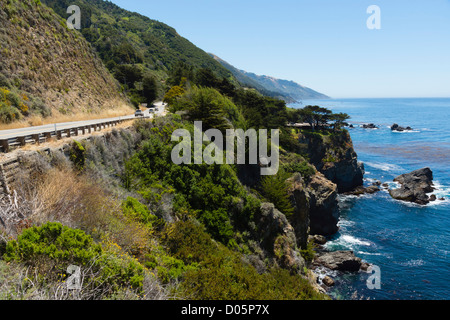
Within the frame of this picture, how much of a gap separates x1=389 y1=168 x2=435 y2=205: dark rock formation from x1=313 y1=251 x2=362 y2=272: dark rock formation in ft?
75.3

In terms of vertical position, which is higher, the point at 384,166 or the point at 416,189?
the point at 384,166

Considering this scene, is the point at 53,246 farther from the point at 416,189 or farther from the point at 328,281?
the point at 416,189

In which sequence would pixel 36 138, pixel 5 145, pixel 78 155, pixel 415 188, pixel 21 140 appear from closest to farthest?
pixel 5 145 → pixel 21 140 → pixel 36 138 → pixel 78 155 → pixel 415 188

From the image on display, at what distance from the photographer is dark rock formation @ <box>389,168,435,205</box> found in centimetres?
4433

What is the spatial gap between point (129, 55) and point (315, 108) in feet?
215

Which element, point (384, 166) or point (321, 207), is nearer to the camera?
point (321, 207)

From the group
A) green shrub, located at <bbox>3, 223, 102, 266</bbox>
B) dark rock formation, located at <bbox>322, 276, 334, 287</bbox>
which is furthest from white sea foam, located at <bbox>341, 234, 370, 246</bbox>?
green shrub, located at <bbox>3, 223, 102, 266</bbox>

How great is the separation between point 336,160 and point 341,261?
2868 cm

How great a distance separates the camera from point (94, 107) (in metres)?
33.8

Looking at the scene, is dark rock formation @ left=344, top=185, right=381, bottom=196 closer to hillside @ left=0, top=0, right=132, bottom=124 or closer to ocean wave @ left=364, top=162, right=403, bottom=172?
ocean wave @ left=364, top=162, right=403, bottom=172

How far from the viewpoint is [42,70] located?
2761 cm

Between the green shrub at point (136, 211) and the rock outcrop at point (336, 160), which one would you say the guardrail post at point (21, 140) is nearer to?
the green shrub at point (136, 211)

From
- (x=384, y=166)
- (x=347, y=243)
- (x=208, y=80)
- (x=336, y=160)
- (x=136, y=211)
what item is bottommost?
(x=347, y=243)

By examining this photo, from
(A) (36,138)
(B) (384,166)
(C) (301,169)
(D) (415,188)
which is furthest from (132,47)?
(D) (415,188)
